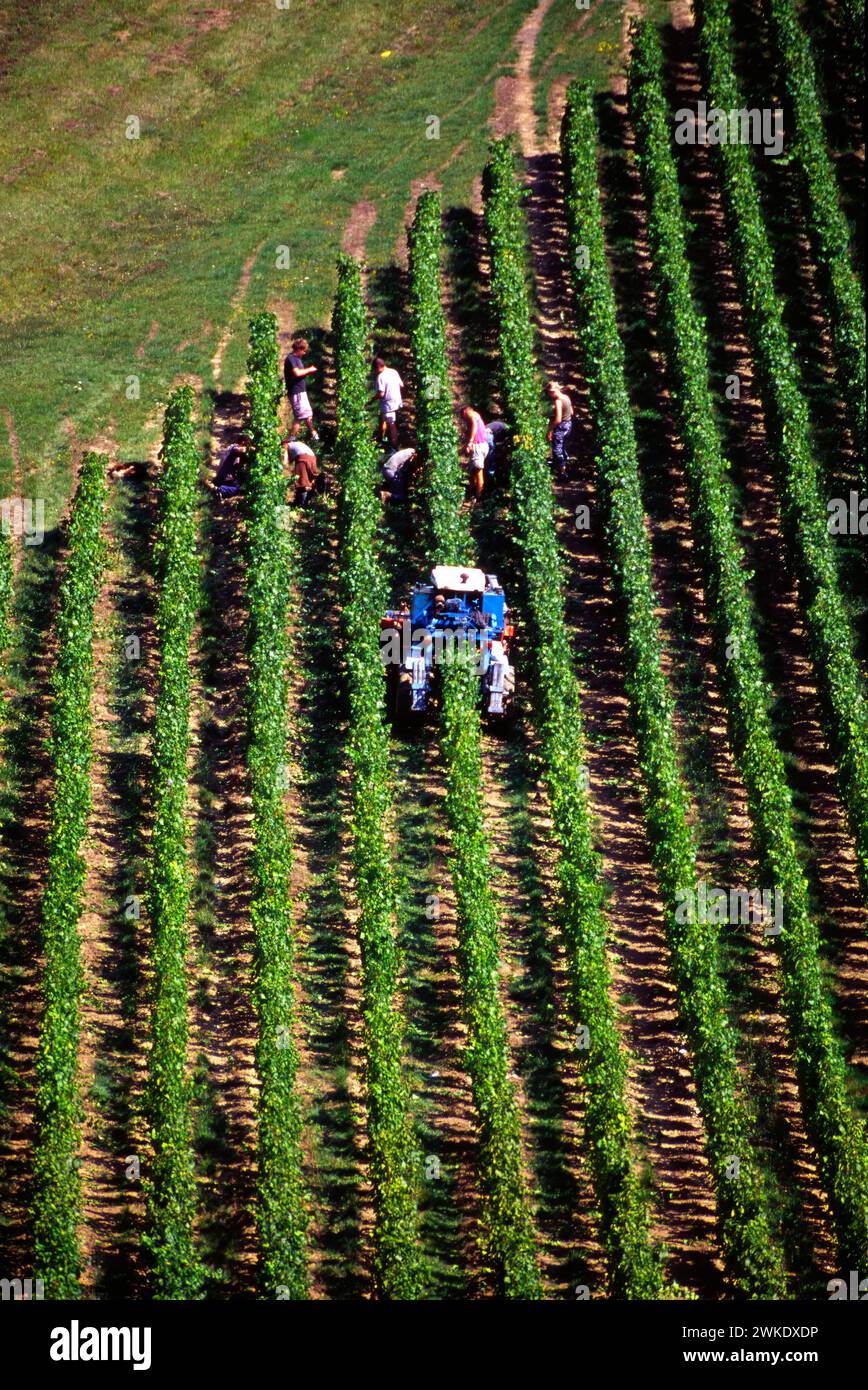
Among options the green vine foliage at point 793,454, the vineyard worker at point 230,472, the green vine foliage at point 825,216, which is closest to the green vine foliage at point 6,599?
the vineyard worker at point 230,472

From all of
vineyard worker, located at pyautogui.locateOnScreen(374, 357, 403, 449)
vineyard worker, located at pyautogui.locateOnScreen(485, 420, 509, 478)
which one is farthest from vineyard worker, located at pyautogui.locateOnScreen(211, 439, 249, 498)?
vineyard worker, located at pyautogui.locateOnScreen(485, 420, 509, 478)

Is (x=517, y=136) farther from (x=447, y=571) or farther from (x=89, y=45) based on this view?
(x=447, y=571)

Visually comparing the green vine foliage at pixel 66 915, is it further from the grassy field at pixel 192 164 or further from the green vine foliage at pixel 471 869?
the green vine foliage at pixel 471 869

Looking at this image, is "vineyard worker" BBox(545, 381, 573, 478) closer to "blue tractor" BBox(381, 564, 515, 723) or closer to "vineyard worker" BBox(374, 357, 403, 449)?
"vineyard worker" BBox(374, 357, 403, 449)

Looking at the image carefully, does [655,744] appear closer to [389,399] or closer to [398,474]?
[398,474]

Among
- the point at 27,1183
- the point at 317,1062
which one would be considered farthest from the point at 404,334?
the point at 27,1183

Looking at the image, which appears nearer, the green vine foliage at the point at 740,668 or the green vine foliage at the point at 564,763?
the green vine foliage at the point at 564,763

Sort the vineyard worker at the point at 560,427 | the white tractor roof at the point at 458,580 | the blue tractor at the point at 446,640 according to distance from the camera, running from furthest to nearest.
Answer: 1. the vineyard worker at the point at 560,427
2. the white tractor roof at the point at 458,580
3. the blue tractor at the point at 446,640
